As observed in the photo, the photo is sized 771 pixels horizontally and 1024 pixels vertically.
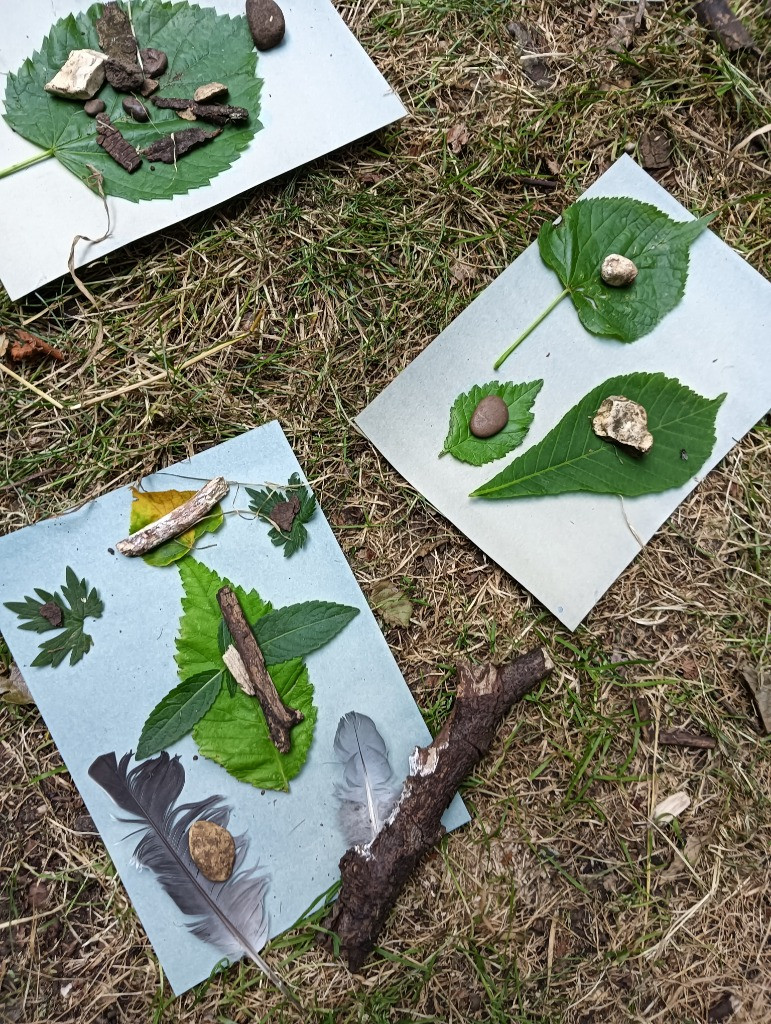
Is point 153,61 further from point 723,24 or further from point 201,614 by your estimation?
point 723,24

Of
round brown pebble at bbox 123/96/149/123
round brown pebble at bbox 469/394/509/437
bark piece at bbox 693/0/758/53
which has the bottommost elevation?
round brown pebble at bbox 469/394/509/437

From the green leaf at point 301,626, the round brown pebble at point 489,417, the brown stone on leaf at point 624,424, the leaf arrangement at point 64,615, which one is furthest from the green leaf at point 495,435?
the leaf arrangement at point 64,615

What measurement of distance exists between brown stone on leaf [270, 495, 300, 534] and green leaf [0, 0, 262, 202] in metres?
0.64

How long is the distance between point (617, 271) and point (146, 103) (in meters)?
0.97

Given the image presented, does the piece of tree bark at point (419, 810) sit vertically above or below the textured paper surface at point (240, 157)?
below

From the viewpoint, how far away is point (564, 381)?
4.74 feet

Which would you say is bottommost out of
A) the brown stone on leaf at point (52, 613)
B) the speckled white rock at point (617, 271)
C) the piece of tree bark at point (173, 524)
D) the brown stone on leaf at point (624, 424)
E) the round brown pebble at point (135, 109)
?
the brown stone on leaf at point (624, 424)

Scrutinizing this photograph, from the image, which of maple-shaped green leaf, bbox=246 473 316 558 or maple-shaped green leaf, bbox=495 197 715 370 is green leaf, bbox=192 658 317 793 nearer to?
maple-shaped green leaf, bbox=246 473 316 558

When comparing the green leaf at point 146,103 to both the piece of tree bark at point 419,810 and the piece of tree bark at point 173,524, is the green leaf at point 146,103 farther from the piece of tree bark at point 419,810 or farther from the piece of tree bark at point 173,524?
the piece of tree bark at point 419,810

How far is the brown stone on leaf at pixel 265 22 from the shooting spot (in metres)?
Answer: 1.38

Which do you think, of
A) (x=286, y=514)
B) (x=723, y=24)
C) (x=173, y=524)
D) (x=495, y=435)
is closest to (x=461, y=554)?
(x=495, y=435)

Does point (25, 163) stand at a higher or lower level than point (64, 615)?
higher

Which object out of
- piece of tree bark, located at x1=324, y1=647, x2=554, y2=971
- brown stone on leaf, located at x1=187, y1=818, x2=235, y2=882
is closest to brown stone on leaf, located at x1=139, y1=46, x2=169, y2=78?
piece of tree bark, located at x1=324, y1=647, x2=554, y2=971

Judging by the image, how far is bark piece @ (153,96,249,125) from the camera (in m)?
1.36
